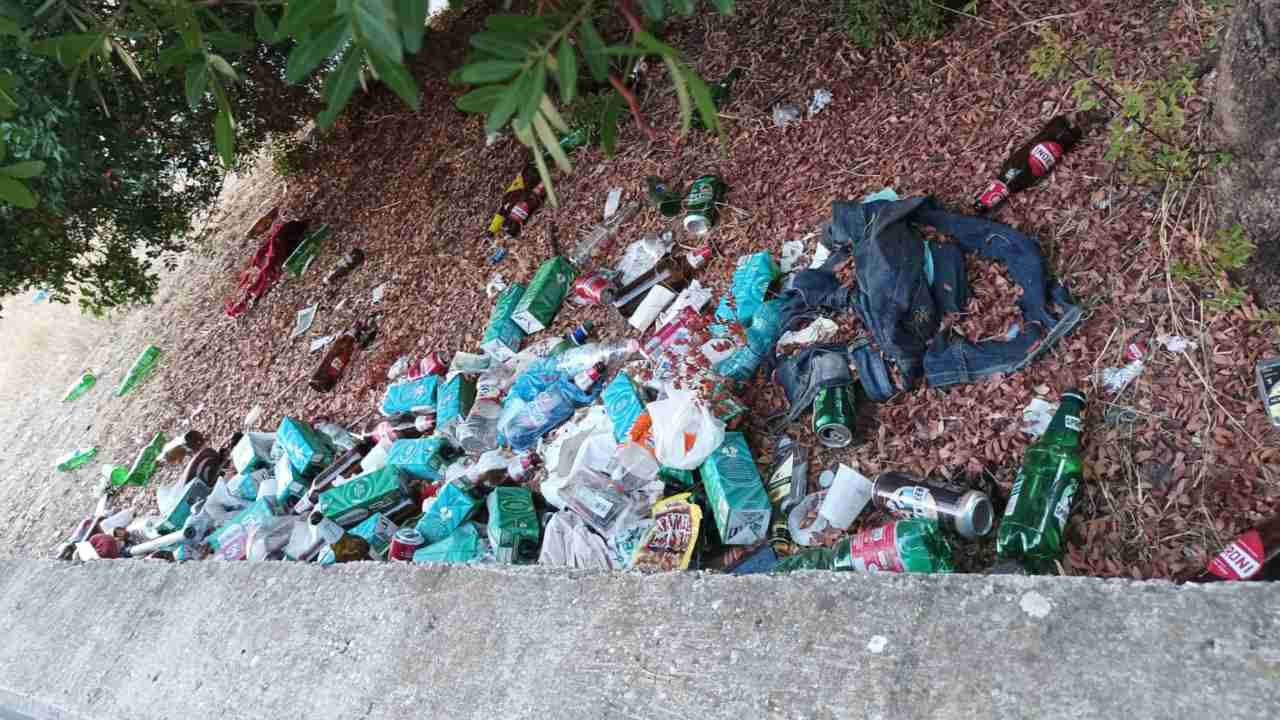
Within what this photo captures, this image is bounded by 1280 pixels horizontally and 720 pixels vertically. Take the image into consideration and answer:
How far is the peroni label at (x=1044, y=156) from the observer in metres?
2.62

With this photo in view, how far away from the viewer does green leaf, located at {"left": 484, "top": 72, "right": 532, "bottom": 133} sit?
3.68ft

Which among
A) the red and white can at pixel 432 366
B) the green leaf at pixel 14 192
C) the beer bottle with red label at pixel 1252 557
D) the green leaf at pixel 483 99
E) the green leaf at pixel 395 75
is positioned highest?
the green leaf at pixel 14 192

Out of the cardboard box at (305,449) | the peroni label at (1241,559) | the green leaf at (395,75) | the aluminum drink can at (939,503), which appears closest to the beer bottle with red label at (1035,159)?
the aluminum drink can at (939,503)

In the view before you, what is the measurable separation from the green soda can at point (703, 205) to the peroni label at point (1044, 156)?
1245 mm

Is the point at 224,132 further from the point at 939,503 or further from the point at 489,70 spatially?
the point at 939,503

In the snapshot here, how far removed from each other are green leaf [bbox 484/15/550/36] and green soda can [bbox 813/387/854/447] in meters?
1.69

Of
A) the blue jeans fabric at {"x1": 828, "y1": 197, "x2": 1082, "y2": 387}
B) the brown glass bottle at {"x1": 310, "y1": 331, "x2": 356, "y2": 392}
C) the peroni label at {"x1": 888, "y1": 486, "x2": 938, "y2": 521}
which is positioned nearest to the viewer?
the peroni label at {"x1": 888, "y1": 486, "x2": 938, "y2": 521}

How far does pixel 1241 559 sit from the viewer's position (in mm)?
1803

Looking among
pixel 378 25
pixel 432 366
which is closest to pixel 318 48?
pixel 378 25

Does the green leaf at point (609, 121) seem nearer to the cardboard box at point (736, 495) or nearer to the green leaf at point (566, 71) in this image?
the green leaf at point (566, 71)

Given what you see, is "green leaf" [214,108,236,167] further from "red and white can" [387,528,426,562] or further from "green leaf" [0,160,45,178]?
"red and white can" [387,528,426,562]

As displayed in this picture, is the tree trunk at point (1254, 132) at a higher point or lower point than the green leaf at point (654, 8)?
lower

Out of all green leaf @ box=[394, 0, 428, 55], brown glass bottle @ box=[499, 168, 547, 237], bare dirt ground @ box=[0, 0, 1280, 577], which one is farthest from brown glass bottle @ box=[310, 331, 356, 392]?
green leaf @ box=[394, 0, 428, 55]

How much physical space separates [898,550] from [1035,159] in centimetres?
139
